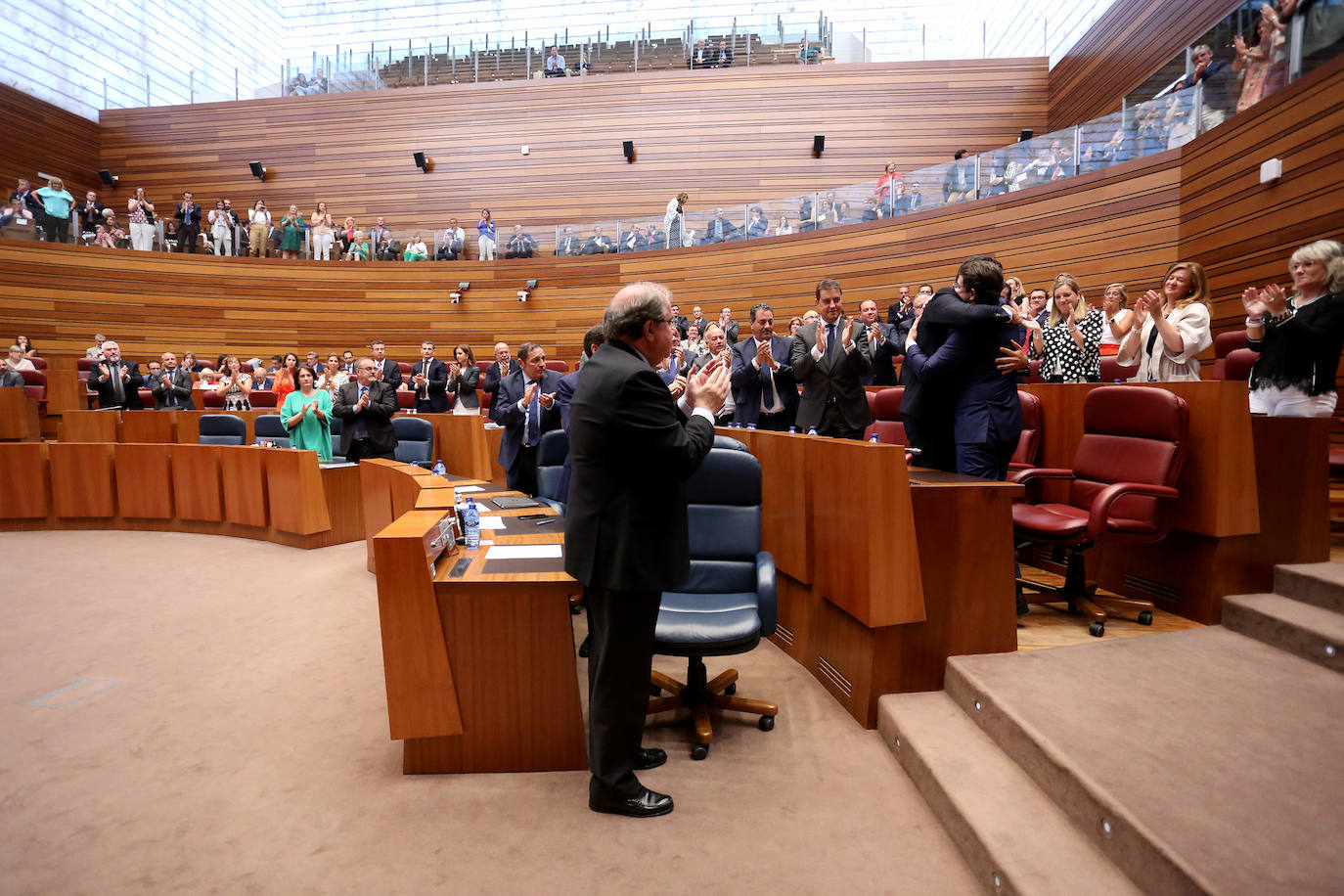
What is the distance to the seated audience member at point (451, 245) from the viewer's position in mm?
11133

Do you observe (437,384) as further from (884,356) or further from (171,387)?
(884,356)

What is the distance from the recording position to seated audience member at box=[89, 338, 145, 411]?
7.52 metres

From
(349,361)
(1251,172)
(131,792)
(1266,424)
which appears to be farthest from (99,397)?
(1251,172)

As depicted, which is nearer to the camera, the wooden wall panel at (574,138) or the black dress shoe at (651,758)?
the black dress shoe at (651,758)

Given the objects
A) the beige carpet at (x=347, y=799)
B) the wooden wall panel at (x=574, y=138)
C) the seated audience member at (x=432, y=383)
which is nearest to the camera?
the beige carpet at (x=347, y=799)

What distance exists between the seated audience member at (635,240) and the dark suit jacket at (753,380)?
20.9ft

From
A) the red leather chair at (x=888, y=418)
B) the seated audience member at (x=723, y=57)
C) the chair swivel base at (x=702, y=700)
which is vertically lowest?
the chair swivel base at (x=702, y=700)

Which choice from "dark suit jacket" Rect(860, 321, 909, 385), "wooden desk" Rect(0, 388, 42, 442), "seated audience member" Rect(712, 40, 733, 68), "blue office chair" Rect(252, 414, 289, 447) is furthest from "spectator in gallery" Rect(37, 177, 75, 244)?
"dark suit jacket" Rect(860, 321, 909, 385)

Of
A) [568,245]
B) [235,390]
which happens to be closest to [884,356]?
[568,245]

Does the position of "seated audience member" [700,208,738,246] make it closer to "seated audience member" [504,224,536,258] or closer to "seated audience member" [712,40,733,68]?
"seated audience member" [504,224,536,258]

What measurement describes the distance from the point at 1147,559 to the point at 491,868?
2.56 m

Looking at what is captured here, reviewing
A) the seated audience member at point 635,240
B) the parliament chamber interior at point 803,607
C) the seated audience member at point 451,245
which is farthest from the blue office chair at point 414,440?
the seated audience member at point 451,245

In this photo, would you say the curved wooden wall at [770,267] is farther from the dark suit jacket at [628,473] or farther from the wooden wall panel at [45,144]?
the dark suit jacket at [628,473]

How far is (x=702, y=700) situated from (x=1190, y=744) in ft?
4.41
